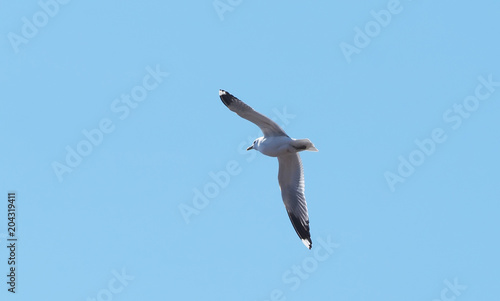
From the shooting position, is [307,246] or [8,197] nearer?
[307,246]

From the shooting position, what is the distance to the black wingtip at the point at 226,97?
20.6m

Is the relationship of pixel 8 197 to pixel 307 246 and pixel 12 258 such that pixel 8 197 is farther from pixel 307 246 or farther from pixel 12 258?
pixel 307 246

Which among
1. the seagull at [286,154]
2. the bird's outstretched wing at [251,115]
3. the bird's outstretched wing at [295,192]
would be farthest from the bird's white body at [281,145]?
the bird's outstretched wing at [295,192]

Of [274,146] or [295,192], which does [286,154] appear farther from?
[295,192]

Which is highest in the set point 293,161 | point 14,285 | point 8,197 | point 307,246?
point 8,197

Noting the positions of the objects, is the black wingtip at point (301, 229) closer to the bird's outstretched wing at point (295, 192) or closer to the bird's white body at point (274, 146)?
the bird's outstretched wing at point (295, 192)

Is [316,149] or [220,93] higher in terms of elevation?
[220,93]

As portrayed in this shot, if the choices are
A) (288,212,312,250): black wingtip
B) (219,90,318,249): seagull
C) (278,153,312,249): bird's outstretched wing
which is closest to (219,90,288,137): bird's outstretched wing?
(219,90,318,249): seagull

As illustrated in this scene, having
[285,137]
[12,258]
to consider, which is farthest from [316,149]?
[12,258]

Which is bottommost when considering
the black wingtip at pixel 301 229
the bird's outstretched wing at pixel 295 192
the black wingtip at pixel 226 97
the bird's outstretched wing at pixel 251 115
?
the black wingtip at pixel 301 229

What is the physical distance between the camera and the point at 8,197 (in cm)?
2248

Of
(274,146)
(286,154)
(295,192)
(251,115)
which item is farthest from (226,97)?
(295,192)

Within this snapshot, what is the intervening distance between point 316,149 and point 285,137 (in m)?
0.58

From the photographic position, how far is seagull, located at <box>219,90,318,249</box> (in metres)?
20.3
